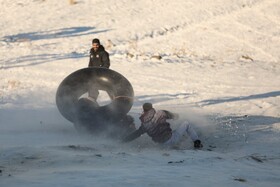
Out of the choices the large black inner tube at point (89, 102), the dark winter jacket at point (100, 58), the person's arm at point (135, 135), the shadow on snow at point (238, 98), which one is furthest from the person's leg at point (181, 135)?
the shadow on snow at point (238, 98)

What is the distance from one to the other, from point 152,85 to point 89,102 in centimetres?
474

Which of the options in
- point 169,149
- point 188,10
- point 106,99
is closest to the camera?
point 169,149

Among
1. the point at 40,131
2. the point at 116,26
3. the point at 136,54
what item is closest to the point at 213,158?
the point at 40,131

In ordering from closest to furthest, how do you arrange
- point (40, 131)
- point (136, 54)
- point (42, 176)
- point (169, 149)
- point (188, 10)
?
point (42, 176), point (169, 149), point (40, 131), point (136, 54), point (188, 10)

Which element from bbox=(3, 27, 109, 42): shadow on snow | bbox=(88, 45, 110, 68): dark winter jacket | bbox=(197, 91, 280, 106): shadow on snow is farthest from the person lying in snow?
bbox=(3, 27, 109, 42): shadow on snow

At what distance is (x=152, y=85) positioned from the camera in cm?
1554

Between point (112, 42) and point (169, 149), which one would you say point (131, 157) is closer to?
point (169, 149)

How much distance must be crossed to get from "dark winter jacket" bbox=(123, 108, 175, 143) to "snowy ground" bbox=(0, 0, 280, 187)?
0.22m

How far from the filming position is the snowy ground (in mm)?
7355

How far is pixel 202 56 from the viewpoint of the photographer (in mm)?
19406

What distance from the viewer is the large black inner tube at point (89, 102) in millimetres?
10745

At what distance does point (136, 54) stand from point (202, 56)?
2287 mm

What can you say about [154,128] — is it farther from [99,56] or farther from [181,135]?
[99,56]

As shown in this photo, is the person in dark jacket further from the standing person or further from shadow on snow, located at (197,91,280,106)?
shadow on snow, located at (197,91,280,106)
